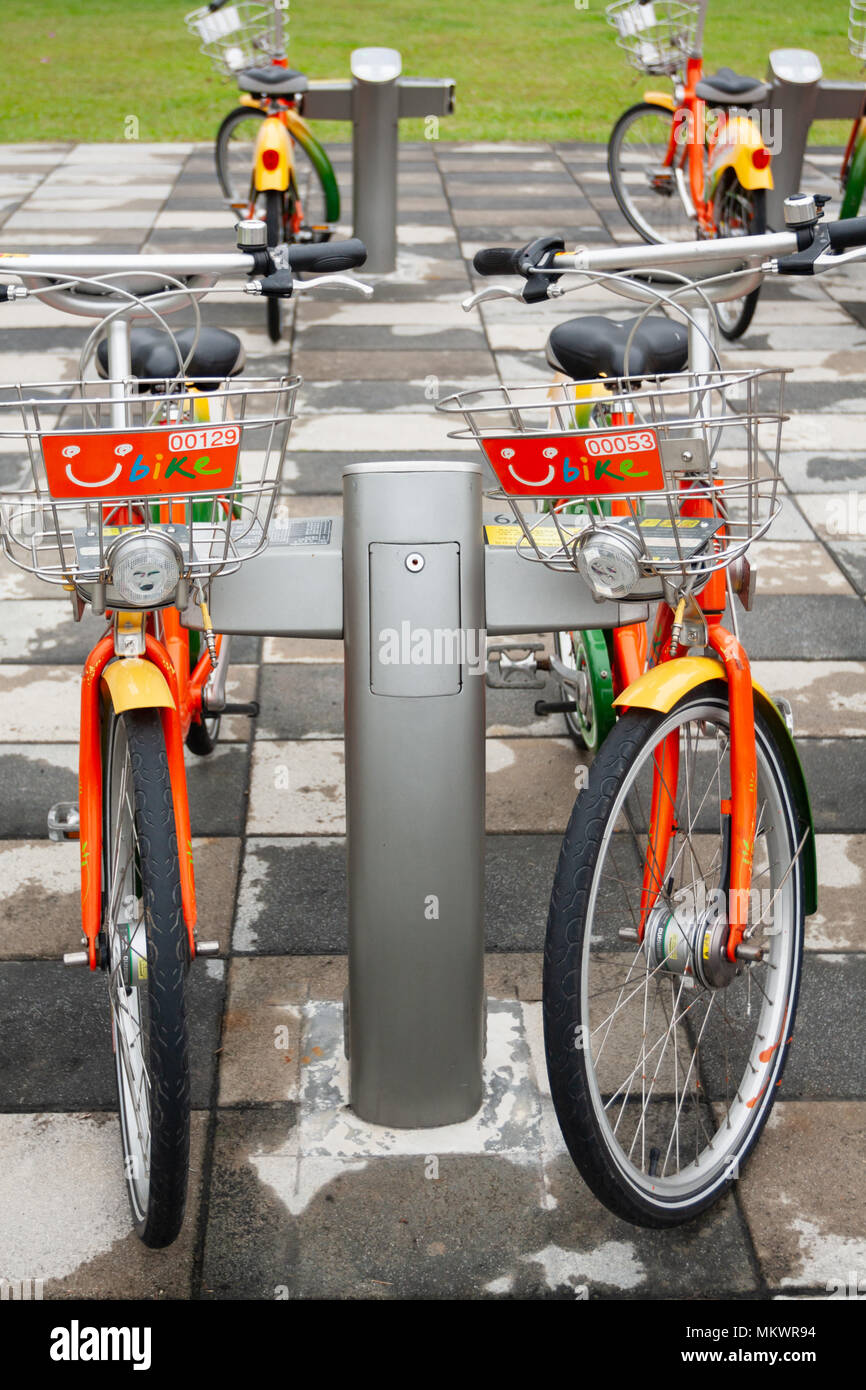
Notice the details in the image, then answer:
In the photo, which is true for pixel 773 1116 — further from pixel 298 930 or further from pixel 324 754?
pixel 324 754

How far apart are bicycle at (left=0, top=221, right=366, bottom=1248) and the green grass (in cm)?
1004

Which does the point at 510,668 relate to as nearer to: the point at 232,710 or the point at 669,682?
the point at 232,710

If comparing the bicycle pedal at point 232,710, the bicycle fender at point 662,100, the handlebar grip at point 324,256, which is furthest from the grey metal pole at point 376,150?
the handlebar grip at point 324,256

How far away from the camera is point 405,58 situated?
1572 centimetres

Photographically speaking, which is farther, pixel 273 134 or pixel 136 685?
pixel 273 134

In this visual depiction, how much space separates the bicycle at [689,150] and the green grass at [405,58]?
2561 millimetres

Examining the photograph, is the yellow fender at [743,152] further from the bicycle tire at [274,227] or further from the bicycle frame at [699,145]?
the bicycle tire at [274,227]

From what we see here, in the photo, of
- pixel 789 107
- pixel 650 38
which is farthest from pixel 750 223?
pixel 650 38

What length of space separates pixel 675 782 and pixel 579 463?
0.62m

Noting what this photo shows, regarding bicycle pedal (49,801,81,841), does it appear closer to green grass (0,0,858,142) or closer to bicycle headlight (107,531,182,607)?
bicycle headlight (107,531,182,607)

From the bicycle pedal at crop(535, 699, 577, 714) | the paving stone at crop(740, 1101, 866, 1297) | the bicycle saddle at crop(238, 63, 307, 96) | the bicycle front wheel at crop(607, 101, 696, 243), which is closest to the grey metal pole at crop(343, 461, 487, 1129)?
the paving stone at crop(740, 1101, 866, 1297)

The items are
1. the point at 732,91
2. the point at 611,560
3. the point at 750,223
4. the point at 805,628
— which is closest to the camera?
the point at 611,560

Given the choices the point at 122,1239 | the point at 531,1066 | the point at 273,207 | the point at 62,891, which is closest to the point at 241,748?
the point at 62,891

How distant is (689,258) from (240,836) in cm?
176
